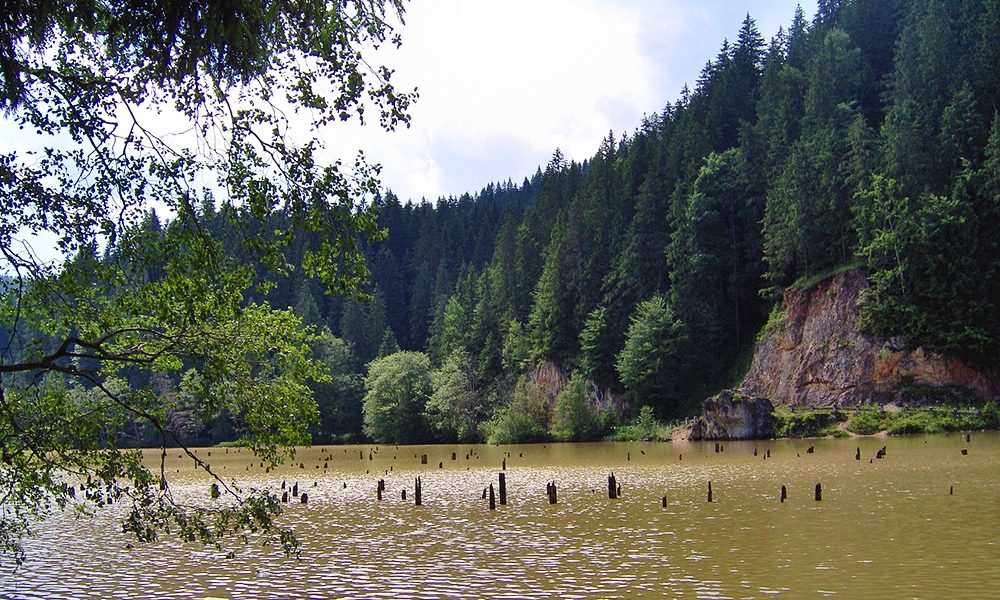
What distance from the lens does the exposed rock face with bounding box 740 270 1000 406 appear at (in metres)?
56.8

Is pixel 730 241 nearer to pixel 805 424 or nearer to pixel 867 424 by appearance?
pixel 805 424

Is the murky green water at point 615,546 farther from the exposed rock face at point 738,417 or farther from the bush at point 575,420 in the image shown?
the bush at point 575,420

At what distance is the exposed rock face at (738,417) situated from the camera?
2382 inches

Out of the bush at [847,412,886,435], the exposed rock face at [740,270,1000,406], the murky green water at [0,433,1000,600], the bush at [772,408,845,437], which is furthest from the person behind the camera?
the bush at [772,408,845,437]

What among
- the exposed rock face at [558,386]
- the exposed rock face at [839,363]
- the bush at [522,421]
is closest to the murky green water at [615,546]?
the exposed rock face at [839,363]

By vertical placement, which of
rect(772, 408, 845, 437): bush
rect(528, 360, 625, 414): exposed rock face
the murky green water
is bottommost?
the murky green water

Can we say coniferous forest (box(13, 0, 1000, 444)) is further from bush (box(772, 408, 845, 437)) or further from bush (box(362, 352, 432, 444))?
bush (box(772, 408, 845, 437))

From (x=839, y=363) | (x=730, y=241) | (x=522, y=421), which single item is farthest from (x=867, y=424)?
(x=522, y=421)

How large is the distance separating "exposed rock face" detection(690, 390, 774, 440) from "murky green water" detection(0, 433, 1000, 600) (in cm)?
2393

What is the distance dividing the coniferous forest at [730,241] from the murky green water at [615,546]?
21291 millimetres

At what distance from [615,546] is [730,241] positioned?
65.2 meters

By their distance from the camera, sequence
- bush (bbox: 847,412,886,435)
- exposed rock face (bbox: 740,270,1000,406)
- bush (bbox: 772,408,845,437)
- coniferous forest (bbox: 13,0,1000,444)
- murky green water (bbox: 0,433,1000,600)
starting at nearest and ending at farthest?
murky green water (bbox: 0,433,1000,600) < bush (bbox: 847,412,886,435) < exposed rock face (bbox: 740,270,1000,406) < bush (bbox: 772,408,845,437) < coniferous forest (bbox: 13,0,1000,444)

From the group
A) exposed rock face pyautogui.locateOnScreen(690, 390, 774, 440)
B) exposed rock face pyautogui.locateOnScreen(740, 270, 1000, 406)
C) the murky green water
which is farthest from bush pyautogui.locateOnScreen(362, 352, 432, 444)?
the murky green water

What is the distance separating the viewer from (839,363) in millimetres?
61969
